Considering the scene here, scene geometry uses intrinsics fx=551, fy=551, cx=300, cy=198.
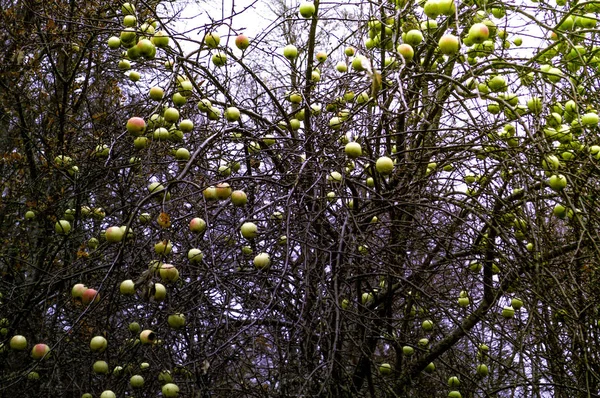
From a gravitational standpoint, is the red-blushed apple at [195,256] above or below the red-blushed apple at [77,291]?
above

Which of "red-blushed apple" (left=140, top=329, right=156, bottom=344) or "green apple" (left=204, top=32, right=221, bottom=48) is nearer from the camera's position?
"red-blushed apple" (left=140, top=329, right=156, bottom=344)

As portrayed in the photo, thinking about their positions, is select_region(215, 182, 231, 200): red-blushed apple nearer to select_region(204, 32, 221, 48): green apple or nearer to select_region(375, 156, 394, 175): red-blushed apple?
select_region(375, 156, 394, 175): red-blushed apple

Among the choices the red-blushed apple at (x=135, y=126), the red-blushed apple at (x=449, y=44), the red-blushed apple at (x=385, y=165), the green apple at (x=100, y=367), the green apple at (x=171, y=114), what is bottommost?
the green apple at (x=100, y=367)

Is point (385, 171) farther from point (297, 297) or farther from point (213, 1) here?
point (213, 1)

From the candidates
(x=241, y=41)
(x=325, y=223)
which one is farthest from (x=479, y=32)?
(x=241, y=41)

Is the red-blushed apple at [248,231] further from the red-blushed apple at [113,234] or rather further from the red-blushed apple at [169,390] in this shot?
the red-blushed apple at [169,390]

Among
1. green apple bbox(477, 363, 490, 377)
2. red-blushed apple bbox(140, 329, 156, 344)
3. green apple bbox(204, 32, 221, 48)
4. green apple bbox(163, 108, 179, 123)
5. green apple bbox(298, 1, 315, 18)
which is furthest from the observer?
green apple bbox(477, 363, 490, 377)

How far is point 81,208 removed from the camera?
3.62m

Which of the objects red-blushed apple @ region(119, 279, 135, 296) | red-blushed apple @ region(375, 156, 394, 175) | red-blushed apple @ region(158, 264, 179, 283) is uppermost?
red-blushed apple @ region(375, 156, 394, 175)

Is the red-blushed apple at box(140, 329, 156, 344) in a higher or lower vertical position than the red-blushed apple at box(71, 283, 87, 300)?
lower

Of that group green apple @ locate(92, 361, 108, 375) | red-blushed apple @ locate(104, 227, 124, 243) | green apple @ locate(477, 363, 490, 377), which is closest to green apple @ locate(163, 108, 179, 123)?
red-blushed apple @ locate(104, 227, 124, 243)

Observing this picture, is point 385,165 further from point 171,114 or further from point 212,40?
point 212,40

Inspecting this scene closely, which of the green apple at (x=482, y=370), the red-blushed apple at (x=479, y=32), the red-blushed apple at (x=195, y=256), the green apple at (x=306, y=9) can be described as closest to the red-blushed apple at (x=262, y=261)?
the red-blushed apple at (x=195, y=256)

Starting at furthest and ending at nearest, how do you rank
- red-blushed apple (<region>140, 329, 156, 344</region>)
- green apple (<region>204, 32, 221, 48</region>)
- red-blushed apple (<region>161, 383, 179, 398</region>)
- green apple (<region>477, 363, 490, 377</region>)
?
1. green apple (<region>477, 363, 490, 377</region>)
2. green apple (<region>204, 32, 221, 48</region>)
3. red-blushed apple (<region>161, 383, 179, 398</region>)
4. red-blushed apple (<region>140, 329, 156, 344</region>)
